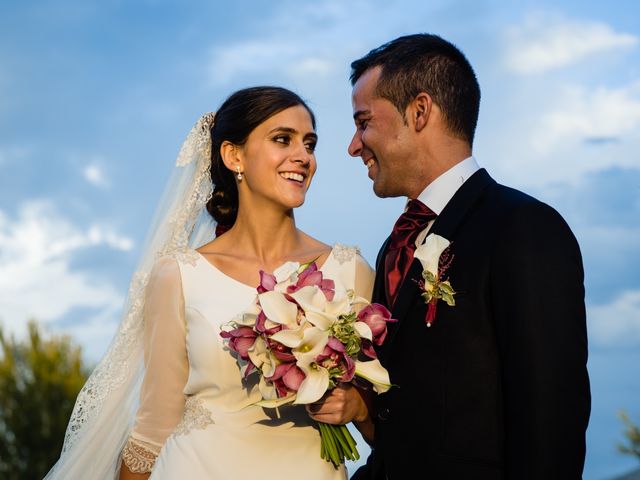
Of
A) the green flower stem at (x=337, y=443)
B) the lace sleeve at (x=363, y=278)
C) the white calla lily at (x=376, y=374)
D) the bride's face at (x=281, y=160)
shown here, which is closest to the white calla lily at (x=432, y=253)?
the white calla lily at (x=376, y=374)

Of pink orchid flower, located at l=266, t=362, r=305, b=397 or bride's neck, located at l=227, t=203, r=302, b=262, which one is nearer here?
pink orchid flower, located at l=266, t=362, r=305, b=397

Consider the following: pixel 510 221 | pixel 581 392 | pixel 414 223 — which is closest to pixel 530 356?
pixel 581 392

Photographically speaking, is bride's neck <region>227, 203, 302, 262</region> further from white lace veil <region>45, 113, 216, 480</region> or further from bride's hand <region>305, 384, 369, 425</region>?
bride's hand <region>305, 384, 369, 425</region>

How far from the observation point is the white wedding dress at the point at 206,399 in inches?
194

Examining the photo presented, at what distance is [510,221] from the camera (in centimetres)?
383

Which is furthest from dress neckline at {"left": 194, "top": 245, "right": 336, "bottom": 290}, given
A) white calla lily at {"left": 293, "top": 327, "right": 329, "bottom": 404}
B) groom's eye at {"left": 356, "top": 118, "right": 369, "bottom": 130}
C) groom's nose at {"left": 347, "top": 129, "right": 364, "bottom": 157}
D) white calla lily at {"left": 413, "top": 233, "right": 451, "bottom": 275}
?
white calla lily at {"left": 413, "top": 233, "right": 451, "bottom": 275}

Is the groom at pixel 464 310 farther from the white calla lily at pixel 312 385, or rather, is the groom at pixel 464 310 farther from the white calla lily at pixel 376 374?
the white calla lily at pixel 312 385

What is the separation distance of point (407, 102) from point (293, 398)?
5.18 feet

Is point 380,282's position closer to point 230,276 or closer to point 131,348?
point 230,276

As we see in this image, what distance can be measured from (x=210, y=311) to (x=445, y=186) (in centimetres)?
170

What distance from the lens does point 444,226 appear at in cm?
416

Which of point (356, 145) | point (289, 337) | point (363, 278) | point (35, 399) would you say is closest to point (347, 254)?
point (363, 278)

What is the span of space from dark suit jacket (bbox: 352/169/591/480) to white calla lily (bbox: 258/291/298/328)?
1.49ft

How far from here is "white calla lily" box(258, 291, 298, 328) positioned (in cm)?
403
